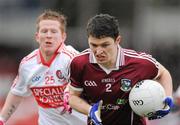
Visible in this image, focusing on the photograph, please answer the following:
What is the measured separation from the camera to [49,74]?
9.24 metres

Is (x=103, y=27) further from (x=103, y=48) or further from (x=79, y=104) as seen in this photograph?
(x=79, y=104)

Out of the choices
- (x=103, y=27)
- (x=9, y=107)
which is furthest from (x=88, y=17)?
(x=103, y=27)

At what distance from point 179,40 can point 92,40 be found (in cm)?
1631

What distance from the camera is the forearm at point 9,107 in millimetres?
9359

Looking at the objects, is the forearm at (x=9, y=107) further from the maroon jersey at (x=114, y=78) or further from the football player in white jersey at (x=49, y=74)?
the maroon jersey at (x=114, y=78)

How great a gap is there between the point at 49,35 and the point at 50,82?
59 centimetres

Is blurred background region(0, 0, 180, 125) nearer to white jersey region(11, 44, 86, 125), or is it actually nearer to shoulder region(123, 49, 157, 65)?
white jersey region(11, 44, 86, 125)

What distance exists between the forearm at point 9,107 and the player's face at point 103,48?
6.45 ft

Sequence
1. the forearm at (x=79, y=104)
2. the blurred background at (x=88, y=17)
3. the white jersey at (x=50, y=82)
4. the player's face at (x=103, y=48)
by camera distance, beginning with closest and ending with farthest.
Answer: the player's face at (x=103, y=48) → the forearm at (x=79, y=104) → the white jersey at (x=50, y=82) → the blurred background at (x=88, y=17)

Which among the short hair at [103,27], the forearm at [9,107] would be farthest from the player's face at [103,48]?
the forearm at [9,107]

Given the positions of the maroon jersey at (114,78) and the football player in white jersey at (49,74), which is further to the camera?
the football player in white jersey at (49,74)

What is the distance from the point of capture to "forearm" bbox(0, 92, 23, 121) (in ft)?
30.7

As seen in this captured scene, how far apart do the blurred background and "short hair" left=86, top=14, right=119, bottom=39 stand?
14679 mm

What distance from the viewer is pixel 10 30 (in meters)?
24.8
